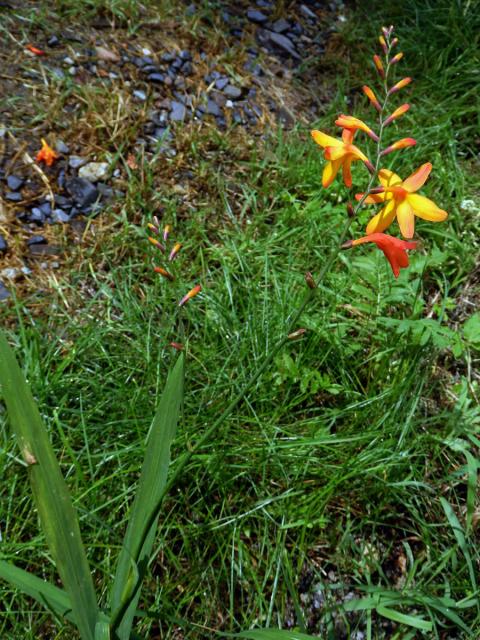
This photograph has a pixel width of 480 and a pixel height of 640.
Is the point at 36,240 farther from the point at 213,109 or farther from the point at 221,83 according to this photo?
the point at 221,83

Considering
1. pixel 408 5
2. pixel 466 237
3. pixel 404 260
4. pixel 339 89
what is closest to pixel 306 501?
pixel 404 260

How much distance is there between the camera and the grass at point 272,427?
1864 millimetres

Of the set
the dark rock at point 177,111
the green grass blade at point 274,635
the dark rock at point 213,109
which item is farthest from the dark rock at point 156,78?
the green grass blade at point 274,635

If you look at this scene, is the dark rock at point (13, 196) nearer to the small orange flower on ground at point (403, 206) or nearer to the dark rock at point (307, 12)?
the small orange flower on ground at point (403, 206)

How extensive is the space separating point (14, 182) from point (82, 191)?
272 millimetres

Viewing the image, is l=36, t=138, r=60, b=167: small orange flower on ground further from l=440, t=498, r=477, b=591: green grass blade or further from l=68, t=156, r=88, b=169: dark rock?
l=440, t=498, r=477, b=591: green grass blade

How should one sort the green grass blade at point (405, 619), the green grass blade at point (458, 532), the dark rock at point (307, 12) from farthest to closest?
the dark rock at point (307, 12), the green grass blade at point (458, 532), the green grass blade at point (405, 619)

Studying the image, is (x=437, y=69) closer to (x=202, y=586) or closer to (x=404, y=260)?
(x=404, y=260)

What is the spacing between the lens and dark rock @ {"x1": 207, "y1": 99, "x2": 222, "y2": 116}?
317 centimetres

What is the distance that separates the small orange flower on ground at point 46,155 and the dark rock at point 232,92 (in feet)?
3.13

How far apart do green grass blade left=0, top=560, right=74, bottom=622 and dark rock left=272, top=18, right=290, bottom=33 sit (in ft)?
10.3

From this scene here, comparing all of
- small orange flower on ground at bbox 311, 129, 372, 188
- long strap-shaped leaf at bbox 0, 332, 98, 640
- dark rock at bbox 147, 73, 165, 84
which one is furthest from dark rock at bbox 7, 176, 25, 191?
small orange flower on ground at bbox 311, 129, 372, 188

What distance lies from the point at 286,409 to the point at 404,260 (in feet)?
3.02

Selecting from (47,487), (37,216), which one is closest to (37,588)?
(47,487)
